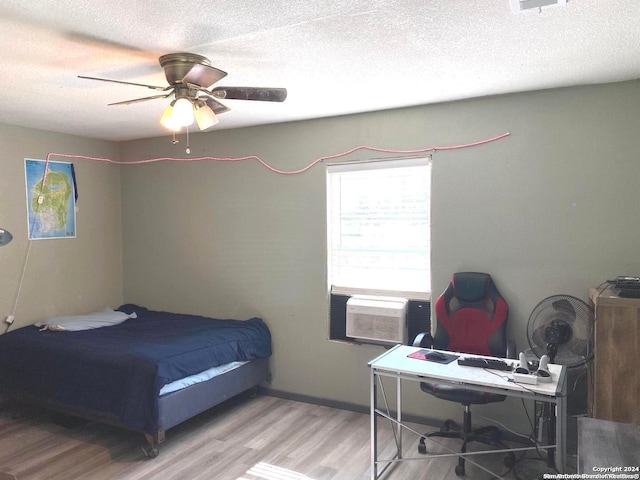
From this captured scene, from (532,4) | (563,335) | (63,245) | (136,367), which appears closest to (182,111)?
(532,4)

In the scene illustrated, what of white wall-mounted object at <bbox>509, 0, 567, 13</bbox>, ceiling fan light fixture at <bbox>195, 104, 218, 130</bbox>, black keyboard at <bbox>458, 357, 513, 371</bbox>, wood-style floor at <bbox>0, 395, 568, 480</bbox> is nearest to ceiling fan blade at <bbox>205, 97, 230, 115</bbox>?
ceiling fan light fixture at <bbox>195, 104, 218, 130</bbox>

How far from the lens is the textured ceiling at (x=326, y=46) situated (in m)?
2.00

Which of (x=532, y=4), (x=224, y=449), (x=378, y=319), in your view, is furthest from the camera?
(x=378, y=319)

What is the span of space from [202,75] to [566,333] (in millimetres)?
2534

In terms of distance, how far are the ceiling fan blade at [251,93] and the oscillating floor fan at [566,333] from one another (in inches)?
80.3

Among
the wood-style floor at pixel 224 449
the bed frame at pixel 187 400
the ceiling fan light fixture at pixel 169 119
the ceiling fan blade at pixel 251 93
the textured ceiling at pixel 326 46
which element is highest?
the textured ceiling at pixel 326 46

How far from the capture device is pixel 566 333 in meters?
2.92

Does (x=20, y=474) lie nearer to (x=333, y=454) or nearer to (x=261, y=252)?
(x=333, y=454)

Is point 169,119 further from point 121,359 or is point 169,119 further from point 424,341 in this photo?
point 424,341

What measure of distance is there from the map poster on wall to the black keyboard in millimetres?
3854

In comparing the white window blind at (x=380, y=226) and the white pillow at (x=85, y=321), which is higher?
the white window blind at (x=380, y=226)

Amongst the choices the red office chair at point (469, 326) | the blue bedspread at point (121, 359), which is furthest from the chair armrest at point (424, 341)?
the blue bedspread at point (121, 359)

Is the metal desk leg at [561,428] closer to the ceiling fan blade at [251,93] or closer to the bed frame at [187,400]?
the ceiling fan blade at [251,93]

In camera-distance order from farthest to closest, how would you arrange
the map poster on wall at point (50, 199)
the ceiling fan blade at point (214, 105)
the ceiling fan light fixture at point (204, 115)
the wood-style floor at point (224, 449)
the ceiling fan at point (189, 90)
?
the map poster on wall at point (50, 199)
the wood-style floor at point (224, 449)
the ceiling fan blade at point (214, 105)
the ceiling fan light fixture at point (204, 115)
the ceiling fan at point (189, 90)
